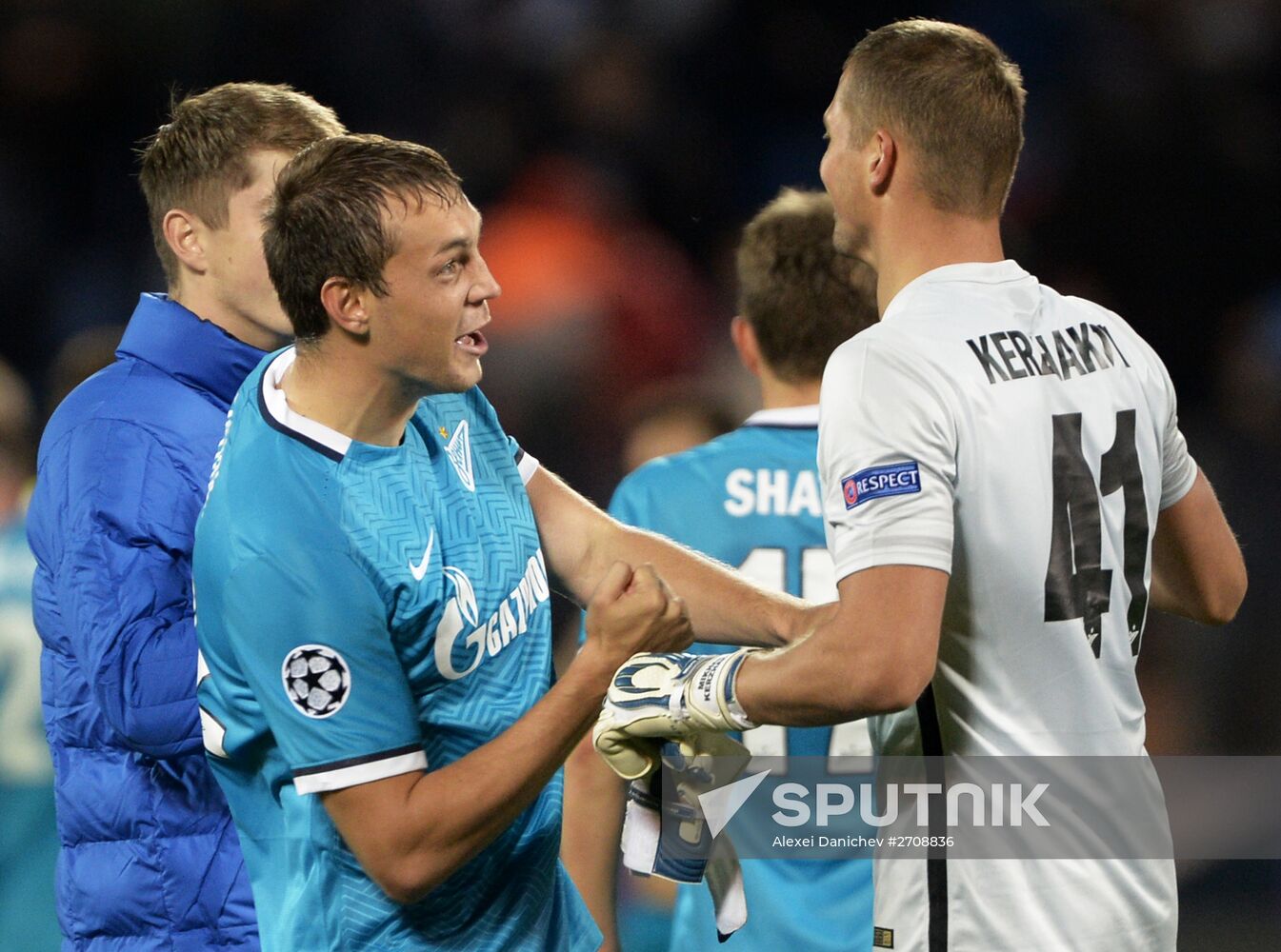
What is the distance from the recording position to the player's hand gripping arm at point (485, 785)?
1.95 m

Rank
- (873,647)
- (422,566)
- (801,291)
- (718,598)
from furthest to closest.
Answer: (801,291), (718,598), (422,566), (873,647)

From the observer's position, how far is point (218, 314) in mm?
2666

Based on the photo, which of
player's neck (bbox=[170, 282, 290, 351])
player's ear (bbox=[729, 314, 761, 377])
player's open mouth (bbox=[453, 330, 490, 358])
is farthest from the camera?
player's ear (bbox=[729, 314, 761, 377])

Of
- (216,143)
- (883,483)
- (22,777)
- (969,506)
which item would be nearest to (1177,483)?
(969,506)

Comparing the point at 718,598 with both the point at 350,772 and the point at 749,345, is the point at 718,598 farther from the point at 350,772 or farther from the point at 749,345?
the point at 749,345

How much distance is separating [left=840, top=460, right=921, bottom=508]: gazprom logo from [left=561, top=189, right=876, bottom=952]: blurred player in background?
991 millimetres

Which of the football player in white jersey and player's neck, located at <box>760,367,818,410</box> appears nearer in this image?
the football player in white jersey

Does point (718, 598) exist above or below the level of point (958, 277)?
below

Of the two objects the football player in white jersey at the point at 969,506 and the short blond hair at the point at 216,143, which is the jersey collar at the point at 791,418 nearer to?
the football player in white jersey at the point at 969,506

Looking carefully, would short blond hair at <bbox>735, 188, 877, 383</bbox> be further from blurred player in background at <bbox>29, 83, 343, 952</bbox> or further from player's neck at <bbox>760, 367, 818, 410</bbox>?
blurred player in background at <bbox>29, 83, 343, 952</bbox>

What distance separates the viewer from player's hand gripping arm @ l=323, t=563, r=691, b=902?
1.95 metres

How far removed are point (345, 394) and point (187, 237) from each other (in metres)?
0.80

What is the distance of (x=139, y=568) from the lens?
238 centimetres

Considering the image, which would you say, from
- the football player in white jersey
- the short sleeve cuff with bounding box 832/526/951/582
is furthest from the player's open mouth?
the short sleeve cuff with bounding box 832/526/951/582
